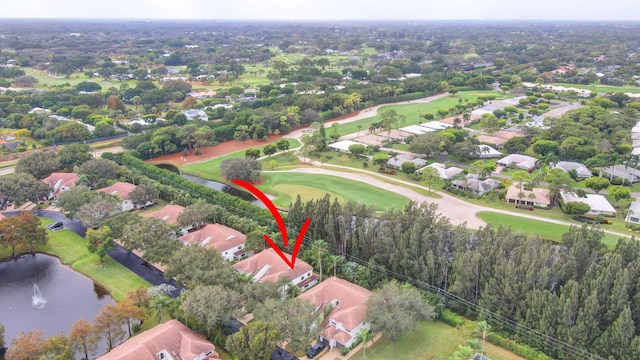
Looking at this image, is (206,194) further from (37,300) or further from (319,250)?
(319,250)

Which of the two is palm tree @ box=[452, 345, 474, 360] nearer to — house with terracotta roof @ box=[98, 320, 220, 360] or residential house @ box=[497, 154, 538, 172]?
house with terracotta roof @ box=[98, 320, 220, 360]

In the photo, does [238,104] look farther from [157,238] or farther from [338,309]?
[338,309]

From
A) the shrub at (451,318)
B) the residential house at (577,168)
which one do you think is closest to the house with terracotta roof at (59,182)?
the shrub at (451,318)

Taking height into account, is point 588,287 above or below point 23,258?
above

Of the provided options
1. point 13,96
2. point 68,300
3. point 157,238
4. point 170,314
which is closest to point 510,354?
point 170,314

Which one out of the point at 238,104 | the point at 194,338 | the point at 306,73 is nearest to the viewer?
the point at 194,338

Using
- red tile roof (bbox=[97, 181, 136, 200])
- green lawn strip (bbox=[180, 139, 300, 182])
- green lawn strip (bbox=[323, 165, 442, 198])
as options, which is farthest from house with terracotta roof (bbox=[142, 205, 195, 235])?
green lawn strip (bbox=[323, 165, 442, 198])
